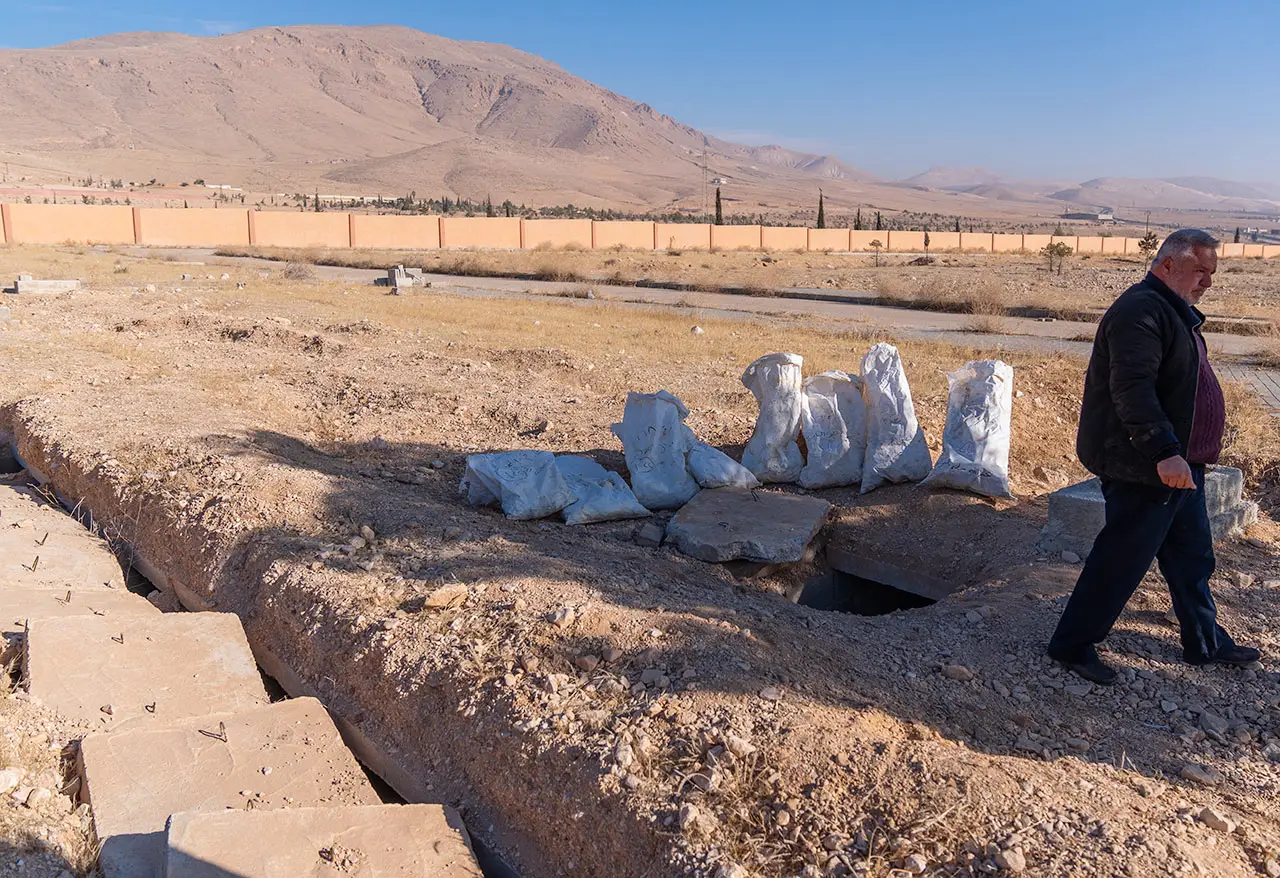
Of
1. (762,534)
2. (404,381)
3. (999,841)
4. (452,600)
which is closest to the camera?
(999,841)

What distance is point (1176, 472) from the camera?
10.3 feet

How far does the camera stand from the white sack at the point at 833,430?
618 centimetres

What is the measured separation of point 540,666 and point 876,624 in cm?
160

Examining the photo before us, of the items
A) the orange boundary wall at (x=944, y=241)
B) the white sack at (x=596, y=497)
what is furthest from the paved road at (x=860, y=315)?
the orange boundary wall at (x=944, y=241)

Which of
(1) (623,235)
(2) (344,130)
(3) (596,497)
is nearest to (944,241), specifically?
(1) (623,235)

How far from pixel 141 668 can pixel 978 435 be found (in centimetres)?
456

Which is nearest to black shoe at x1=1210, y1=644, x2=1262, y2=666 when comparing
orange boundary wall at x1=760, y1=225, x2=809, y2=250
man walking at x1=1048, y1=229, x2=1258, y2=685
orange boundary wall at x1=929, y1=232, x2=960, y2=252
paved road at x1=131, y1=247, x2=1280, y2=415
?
man walking at x1=1048, y1=229, x2=1258, y2=685

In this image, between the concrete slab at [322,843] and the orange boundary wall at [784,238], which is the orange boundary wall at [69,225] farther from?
the concrete slab at [322,843]

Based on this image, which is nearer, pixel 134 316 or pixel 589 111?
pixel 134 316

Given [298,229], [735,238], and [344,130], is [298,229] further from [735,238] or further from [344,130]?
[344,130]

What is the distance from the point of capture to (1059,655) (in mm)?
3738

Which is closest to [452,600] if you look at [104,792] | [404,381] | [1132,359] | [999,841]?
[104,792]

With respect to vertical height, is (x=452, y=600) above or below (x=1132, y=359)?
below

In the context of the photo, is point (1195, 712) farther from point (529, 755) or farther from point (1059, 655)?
point (529, 755)
